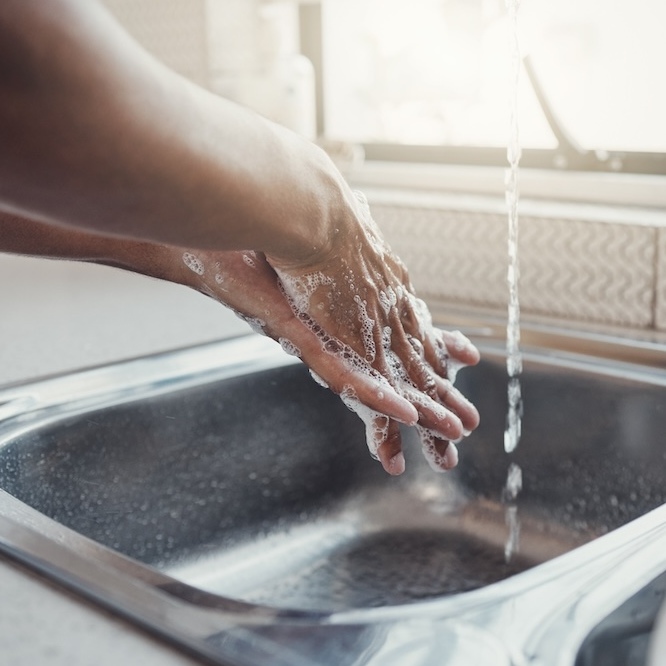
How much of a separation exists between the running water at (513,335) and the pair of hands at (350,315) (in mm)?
218

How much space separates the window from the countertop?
1.61 ft

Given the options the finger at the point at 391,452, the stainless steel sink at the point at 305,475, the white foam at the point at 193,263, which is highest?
the white foam at the point at 193,263

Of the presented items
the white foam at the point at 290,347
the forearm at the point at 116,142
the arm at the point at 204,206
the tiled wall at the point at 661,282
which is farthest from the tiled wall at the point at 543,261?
the forearm at the point at 116,142

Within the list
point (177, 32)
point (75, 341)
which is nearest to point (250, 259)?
point (75, 341)

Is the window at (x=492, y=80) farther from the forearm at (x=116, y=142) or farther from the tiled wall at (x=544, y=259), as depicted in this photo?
the forearm at (x=116, y=142)

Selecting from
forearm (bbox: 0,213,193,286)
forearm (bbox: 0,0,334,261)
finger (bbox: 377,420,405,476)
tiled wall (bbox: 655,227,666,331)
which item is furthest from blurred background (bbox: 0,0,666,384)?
forearm (bbox: 0,0,334,261)

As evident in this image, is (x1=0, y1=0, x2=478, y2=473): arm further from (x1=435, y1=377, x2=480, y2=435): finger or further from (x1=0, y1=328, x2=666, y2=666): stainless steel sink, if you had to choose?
(x1=0, y1=328, x2=666, y2=666): stainless steel sink

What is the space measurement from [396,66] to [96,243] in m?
1.00

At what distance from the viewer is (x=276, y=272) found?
26.9 inches

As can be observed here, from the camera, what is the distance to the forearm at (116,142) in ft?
1.29

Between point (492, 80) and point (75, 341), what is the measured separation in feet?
2.45

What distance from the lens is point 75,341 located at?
1112mm

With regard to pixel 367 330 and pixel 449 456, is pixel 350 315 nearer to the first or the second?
pixel 367 330

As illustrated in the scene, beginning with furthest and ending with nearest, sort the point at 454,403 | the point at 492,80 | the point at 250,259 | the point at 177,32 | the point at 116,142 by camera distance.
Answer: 1. the point at 177,32
2. the point at 492,80
3. the point at 454,403
4. the point at 250,259
5. the point at 116,142
